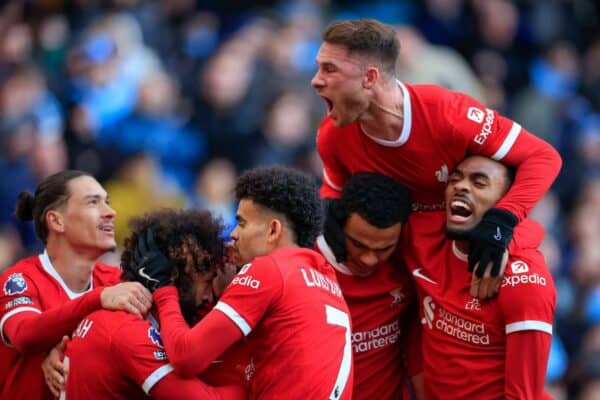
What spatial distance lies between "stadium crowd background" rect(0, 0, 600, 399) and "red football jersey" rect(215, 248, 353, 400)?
154 inches

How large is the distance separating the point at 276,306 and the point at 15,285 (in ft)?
4.27

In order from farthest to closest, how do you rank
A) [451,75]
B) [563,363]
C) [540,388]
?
[451,75], [563,363], [540,388]

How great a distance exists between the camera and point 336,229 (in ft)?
17.6

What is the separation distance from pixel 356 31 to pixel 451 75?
4.69 metres

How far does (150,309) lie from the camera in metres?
4.82

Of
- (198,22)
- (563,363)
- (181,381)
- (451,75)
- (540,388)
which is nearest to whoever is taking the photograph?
(181,381)

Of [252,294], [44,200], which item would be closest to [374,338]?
[252,294]

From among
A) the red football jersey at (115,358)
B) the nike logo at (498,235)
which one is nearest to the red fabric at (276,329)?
the red football jersey at (115,358)

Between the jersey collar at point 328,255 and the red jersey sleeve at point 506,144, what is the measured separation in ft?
2.49

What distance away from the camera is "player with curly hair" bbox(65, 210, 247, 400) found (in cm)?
463

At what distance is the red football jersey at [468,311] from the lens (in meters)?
4.93

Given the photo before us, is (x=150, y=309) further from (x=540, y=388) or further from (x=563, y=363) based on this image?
(x=563, y=363)

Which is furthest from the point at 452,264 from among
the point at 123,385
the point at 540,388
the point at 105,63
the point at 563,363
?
the point at 105,63

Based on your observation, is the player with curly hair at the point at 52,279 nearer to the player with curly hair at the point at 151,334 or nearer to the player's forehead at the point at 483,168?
the player with curly hair at the point at 151,334
